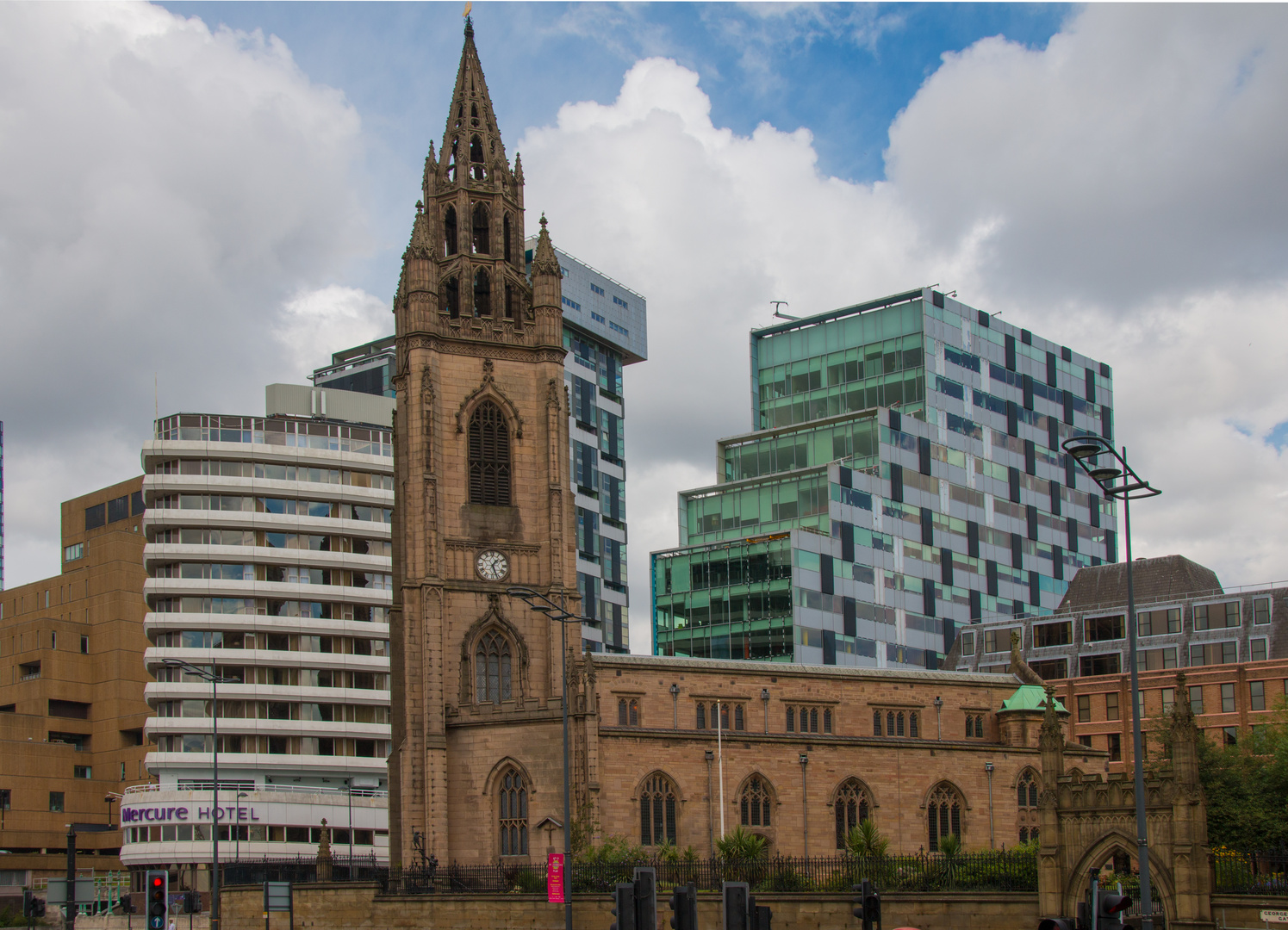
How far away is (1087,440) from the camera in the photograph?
34.2m

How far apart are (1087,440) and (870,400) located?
9174 cm

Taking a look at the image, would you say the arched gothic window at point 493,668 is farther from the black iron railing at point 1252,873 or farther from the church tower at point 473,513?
the black iron railing at point 1252,873

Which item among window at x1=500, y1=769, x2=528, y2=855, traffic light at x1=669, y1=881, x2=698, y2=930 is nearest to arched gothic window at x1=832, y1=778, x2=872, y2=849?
window at x1=500, y1=769, x2=528, y2=855

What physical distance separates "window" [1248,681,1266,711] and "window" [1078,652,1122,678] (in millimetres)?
9423

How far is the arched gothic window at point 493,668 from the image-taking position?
67812mm

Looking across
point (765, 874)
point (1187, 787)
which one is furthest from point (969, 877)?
point (1187, 787)

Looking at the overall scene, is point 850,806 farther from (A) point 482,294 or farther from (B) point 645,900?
(B) point 645,900

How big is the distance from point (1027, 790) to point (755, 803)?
14.4 meters

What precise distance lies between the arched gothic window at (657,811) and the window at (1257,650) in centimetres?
4452

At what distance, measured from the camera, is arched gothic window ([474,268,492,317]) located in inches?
2908

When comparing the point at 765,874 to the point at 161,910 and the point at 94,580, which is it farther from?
the point at 94,580

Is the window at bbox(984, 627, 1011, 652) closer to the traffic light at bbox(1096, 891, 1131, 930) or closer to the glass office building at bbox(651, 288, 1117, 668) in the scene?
the glass office building at bbox(651, 288, 1117, 668)

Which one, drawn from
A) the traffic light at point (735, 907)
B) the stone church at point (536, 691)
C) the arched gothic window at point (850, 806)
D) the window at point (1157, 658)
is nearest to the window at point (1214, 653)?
the window at point (1157, 658)

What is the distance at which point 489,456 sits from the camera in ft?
232
